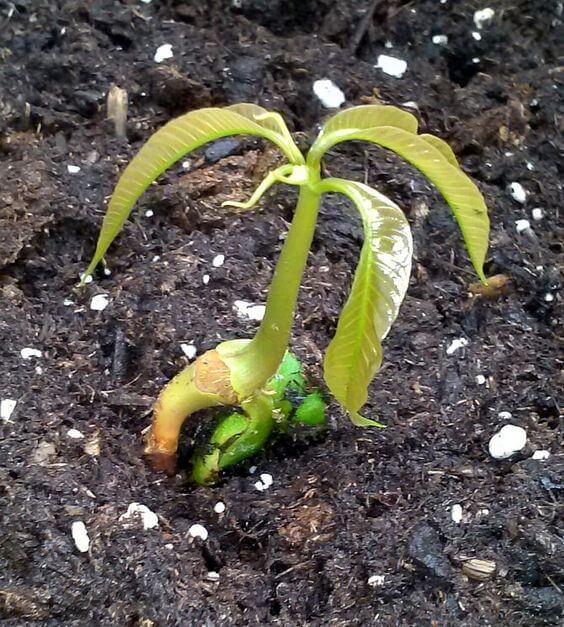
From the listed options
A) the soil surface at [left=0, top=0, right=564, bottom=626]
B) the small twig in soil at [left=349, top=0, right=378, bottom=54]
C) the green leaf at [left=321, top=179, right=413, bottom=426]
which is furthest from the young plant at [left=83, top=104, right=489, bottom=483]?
the small twig in soil at [left=349, top=0, right=378, bottom=54]

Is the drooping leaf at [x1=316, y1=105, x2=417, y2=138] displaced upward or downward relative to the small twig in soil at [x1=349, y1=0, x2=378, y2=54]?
upward

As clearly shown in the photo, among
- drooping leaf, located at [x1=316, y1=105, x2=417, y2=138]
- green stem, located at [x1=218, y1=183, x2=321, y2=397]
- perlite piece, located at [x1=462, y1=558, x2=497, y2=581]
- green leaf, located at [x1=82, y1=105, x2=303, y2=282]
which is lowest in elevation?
perlite piece, located at [x1=462, y1=558, x2=497, y2=581]

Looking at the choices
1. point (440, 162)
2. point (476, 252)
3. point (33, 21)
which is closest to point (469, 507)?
point (476, 252)

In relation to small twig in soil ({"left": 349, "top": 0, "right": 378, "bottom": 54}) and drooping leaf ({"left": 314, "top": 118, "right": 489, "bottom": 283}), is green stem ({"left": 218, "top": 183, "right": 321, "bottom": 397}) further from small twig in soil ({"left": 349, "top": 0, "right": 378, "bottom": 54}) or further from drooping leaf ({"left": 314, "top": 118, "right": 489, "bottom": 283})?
small twig in soil ({"left": 349, "top": 0, "right": 378, "bottom": 54})

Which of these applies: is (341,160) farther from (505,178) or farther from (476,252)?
(476,252)

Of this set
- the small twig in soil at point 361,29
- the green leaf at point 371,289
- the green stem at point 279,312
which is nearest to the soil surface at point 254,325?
the small twig in soil at point 361,29

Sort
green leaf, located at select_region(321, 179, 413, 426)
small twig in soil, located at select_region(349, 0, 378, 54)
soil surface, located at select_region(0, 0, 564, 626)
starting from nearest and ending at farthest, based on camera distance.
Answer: green leaf, located at select_region(321, 179, 413, 426), soil surface, located at select_region(0, 0, 564, 626), small twig in soil, located at select_region(349, 0, 378, 54)
